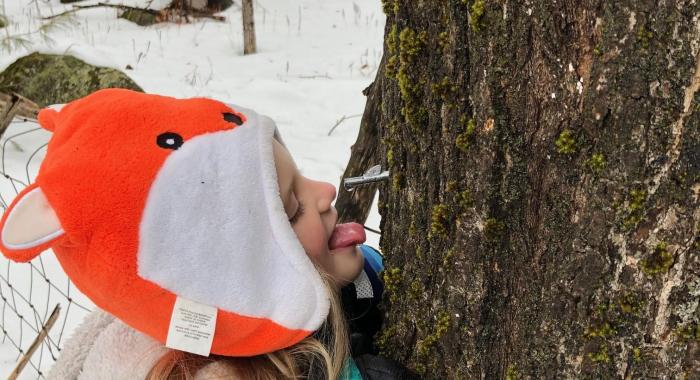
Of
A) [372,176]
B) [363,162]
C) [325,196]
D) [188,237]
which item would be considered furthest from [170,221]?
[363,162]

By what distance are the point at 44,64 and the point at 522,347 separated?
5.23 metres

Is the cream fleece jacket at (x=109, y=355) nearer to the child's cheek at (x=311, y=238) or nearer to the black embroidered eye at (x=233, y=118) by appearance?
the child's cheek at (x=311, y=238)

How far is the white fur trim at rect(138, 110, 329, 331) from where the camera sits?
120cm

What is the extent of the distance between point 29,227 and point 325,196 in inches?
25.4

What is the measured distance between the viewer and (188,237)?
1.21 m

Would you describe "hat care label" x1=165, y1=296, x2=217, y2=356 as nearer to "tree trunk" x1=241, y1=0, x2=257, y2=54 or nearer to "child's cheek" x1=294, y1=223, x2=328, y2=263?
"child's cheek" x1=294, y1=223, x2=328, y2=263

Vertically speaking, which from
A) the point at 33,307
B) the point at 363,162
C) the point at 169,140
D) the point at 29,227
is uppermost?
the point at 169,140

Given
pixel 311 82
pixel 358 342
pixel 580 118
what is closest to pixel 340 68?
pixel 311 82

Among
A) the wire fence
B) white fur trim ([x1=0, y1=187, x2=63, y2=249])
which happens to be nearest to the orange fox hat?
white fur trim ([x1=0, y1=187, x2=63, y2=249])

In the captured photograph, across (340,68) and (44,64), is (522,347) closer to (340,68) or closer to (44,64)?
(44,64)

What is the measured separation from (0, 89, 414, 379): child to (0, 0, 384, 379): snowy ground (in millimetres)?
1979

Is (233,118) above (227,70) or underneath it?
above

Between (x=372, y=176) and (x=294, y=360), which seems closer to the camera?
(x=294, y=360)

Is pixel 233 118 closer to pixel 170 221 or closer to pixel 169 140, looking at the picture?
pixel 169 140
